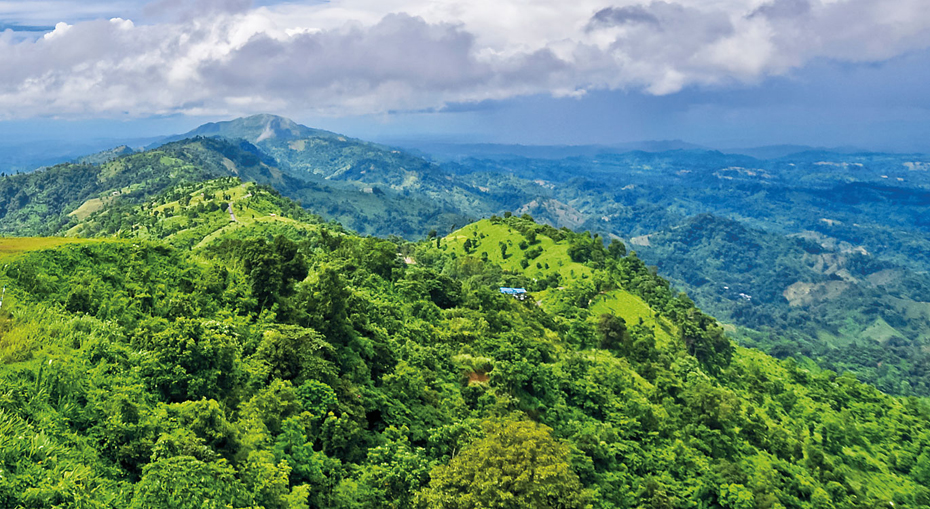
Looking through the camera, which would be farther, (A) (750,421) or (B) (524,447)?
(A) (750,421)

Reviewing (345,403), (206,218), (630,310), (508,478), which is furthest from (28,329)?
(206,218)

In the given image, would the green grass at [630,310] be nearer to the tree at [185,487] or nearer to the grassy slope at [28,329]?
the grassy slope at [28,329]

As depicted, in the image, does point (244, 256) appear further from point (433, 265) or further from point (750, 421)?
point (433, 265)

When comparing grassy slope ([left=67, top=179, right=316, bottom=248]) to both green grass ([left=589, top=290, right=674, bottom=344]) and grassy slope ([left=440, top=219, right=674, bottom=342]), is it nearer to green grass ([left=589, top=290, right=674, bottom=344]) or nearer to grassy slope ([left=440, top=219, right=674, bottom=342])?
grassy slope ([left=440, top=219, right=674, bottom=342])

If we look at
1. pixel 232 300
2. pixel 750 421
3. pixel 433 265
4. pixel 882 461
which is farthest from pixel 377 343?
pixel 433 265

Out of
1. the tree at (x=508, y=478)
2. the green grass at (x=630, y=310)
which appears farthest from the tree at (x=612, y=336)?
the tree at (x=508, y=478)

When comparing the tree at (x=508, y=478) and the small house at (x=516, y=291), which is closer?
the tree at (x=508, y=478)

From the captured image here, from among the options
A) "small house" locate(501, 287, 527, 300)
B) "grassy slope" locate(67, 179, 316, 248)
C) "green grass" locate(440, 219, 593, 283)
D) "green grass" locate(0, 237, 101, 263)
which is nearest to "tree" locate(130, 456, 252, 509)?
"green grass" locate(0, 237, 101, 263)

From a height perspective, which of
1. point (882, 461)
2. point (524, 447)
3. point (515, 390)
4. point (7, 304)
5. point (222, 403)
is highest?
point (7, 304)
